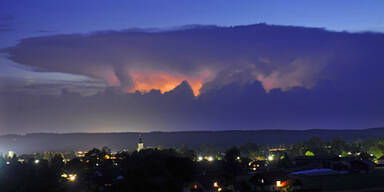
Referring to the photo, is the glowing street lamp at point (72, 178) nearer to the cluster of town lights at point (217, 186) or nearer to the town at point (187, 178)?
the town at point (187, 178)

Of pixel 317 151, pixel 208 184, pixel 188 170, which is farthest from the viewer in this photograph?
pixel 317 151

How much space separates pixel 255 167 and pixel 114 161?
4158 centimetres

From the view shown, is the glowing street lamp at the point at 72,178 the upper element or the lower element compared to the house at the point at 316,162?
lower

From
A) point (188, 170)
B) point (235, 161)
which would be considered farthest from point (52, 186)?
point (235, 161)

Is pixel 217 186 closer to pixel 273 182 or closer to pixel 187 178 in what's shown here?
pixel 187 178

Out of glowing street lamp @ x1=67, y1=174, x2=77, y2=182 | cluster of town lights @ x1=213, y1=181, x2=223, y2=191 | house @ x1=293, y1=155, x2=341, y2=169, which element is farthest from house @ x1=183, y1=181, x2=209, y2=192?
house @ x1=293, y1=155, x2=341, y2=169


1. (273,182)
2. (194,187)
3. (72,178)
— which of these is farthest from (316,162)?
(194,187)

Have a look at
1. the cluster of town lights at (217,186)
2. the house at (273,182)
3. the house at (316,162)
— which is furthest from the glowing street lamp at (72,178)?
the house at (316,162)

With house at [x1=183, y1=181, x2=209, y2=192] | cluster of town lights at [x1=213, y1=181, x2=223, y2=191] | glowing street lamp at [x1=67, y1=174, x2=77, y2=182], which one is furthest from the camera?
glowing street lamp at [x1=67, y1=174, x2=77, y2=182]

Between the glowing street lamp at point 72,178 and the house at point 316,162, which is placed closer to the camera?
the glowing street lamp at point 72,178

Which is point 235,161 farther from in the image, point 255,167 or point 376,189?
point 376,189

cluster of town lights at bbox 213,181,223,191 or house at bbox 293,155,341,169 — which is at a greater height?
house at bbox 293,155,341,169

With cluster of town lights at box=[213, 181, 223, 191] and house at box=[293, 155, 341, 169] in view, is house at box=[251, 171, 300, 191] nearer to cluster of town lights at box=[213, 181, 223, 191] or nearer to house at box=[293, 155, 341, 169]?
cluster of town lights at box=[213, 181, 223, 191]

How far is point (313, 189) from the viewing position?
71.3 m
